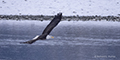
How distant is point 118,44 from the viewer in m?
28.7

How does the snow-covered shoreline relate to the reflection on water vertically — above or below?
below

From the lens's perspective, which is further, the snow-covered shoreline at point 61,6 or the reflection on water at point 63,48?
the snow-covered shoreline at point 61,6

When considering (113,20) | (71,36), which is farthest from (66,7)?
(71,36)

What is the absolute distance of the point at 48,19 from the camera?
2098 inches

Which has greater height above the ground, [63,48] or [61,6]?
[63,48]

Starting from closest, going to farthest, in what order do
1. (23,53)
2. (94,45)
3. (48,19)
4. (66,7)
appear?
1. (23,53)
2. (94,45)
3. (48,19)
4. (66,7)

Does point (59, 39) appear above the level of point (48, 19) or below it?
above

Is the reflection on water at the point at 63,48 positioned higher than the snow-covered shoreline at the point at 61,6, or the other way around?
the reflection on water at the point at 63,48

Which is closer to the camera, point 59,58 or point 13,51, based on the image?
point 59,58

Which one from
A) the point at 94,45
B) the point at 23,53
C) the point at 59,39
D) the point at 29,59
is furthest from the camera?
the point at 59,39

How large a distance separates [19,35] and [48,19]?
20.9 m

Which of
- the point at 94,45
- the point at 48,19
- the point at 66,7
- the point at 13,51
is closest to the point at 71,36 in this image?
the point at 94,45

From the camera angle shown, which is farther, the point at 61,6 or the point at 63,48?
the point at 61,6

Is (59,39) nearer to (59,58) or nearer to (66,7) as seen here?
(59,58)
